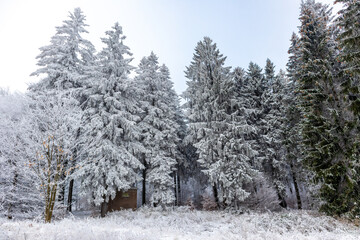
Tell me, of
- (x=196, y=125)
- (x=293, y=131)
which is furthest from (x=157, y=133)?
(x=293, y=131)

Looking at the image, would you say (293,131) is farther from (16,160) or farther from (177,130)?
(16,160)

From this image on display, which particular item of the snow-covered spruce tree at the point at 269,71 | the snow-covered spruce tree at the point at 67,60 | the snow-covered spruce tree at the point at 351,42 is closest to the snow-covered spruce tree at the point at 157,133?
the snow-covered spruce tree at the point at 67,60

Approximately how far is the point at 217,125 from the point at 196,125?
1.99 m

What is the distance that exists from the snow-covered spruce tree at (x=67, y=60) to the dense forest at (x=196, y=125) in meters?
0.09

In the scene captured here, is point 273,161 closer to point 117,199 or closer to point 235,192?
point 235,192

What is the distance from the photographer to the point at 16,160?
11258mm

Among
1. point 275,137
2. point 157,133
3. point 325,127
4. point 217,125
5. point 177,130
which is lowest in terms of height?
point 325,127

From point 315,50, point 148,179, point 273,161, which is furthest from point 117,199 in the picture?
point 315,50

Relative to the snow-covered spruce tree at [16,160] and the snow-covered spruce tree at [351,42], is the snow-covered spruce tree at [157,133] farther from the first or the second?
the snow-covered spruce tree at [351,42]

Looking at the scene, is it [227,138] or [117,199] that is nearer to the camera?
[227,138]

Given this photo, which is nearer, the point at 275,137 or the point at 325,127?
the point at 325,127

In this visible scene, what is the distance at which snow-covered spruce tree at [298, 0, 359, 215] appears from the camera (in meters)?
10.5

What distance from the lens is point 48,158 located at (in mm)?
→ 9000

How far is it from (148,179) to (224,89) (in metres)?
10.6
